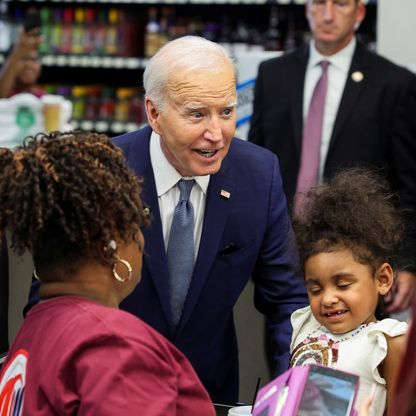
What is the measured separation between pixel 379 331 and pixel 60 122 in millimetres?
3041

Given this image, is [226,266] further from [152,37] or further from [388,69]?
[152,37]

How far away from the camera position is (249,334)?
8.84 feet

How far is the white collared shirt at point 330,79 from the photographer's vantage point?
154 inches

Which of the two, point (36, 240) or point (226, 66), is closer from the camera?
point (36, 240)

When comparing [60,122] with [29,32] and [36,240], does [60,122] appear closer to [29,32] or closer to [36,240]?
[29,32]

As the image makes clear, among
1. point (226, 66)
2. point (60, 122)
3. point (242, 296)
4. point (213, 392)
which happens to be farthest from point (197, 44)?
point (60, 122)

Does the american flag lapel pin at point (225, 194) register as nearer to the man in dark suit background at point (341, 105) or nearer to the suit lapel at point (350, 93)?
the man in dark suit background at point (341, 105)

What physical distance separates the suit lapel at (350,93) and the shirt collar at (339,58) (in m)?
0.04

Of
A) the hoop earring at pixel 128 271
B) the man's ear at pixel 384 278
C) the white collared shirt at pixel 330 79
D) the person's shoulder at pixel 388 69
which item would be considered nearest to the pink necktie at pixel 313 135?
the white collared shirt at pixel 330 79

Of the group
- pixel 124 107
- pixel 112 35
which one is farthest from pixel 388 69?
pixel 112 35

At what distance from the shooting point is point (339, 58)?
13.2ft

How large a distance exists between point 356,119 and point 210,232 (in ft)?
5.33

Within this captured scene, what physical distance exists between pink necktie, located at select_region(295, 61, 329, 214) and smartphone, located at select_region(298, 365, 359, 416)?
2.32 m

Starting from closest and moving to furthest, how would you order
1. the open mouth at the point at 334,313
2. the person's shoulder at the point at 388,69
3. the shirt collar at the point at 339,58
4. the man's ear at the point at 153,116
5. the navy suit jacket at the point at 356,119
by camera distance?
the open mouth at the point at 334,313, the man's ear at the point at 153,116, the navy suit jacket at the point at 356,119, the person's shoulder at the point at 388,69, the shirt collar at the point at 339,58
